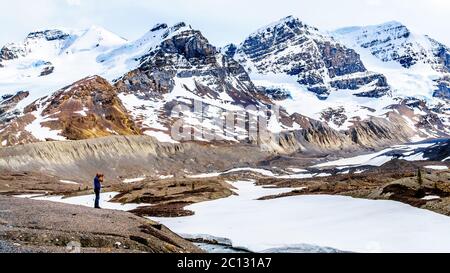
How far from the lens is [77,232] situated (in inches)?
1006

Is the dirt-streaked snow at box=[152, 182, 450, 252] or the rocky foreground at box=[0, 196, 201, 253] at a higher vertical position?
the rocky foreground at box=[0, 196, 201, 253]

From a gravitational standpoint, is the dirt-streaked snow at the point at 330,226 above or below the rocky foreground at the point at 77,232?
below

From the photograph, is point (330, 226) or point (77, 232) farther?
point (330, 226)

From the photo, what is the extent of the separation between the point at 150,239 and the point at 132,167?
172915mm

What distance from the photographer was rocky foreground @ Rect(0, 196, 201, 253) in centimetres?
2278

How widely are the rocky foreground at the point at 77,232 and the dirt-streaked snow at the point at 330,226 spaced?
6.00 m

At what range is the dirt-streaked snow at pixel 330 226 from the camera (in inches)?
1110

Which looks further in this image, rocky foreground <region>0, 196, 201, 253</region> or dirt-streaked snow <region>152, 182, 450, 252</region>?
dirt-streaked snow <region>152, 182, 450, 252</region>

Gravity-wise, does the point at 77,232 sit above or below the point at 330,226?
above

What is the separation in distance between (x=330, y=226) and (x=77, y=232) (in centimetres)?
1631

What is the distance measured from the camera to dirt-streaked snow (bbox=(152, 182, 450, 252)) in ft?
92.5

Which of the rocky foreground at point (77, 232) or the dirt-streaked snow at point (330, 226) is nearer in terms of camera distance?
the rocky foreground at point (77, 232)

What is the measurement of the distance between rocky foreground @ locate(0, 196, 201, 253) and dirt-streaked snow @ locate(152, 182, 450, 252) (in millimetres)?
5997
